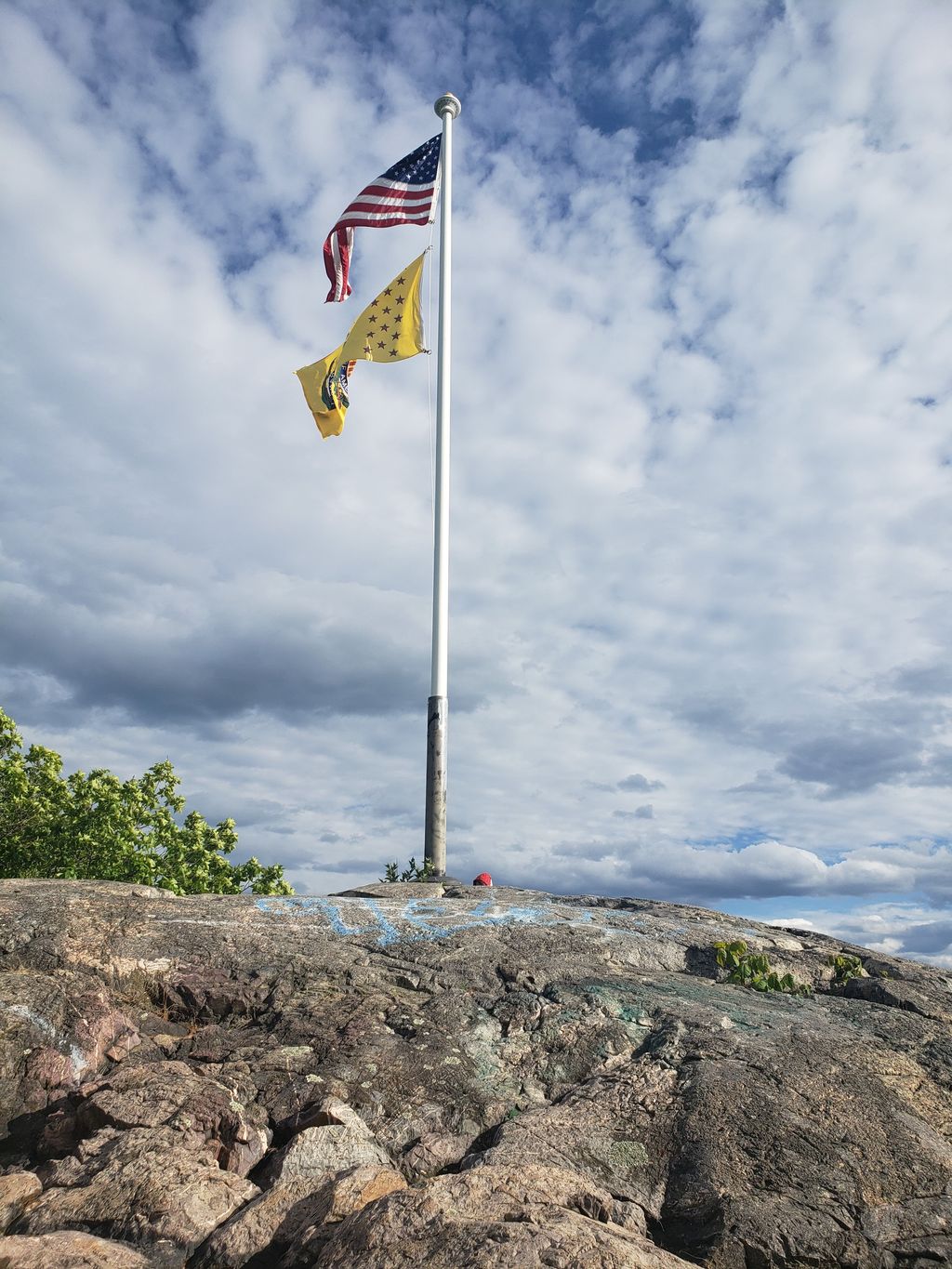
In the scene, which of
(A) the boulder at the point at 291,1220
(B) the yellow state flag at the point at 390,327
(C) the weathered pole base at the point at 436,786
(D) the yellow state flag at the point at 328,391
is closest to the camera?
(A) the boulder at the point at 291,1220

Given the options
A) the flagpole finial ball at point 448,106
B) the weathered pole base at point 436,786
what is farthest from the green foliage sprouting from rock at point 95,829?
the flagpole finial ball at point 448,106

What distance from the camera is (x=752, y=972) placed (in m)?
8.23

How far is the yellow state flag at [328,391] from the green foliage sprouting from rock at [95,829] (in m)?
7.07

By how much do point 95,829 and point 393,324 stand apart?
10292 mm

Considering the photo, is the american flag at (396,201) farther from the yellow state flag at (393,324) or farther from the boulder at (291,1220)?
the boulder at (291,1220)

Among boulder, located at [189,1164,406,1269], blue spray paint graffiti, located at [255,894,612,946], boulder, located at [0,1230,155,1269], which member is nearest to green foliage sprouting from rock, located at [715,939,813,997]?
blue spray paint graffiti, located at [255,894,612,946]

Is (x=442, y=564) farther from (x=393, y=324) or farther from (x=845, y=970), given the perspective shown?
(x=845, y=970)

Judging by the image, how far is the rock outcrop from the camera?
3869 millimetres

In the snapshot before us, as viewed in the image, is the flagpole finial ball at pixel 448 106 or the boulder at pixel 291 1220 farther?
the flagpole finial ball at pixel 448 106

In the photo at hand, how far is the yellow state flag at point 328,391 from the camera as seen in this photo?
16531 mm

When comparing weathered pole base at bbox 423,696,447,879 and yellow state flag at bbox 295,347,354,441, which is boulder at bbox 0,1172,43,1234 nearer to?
weathered pole base at bbox 423,696,447,879

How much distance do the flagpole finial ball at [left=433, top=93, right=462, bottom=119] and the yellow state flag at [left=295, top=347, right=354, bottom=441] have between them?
5.19m

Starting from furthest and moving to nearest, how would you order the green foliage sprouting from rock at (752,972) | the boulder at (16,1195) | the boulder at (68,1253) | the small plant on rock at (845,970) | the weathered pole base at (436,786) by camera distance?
the weathered pole base at (436,786), the small plant on rock at (845,970), the green foliage sprouting from rock at (752,972), the boulder at (16,1195), the boulder at (68,1253)

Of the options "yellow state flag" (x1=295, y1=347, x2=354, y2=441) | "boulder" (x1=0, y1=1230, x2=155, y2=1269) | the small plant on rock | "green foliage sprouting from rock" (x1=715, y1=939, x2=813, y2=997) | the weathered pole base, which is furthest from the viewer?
"yellow state flag" (x1=295, y1=347, x2=354, y2=441)
